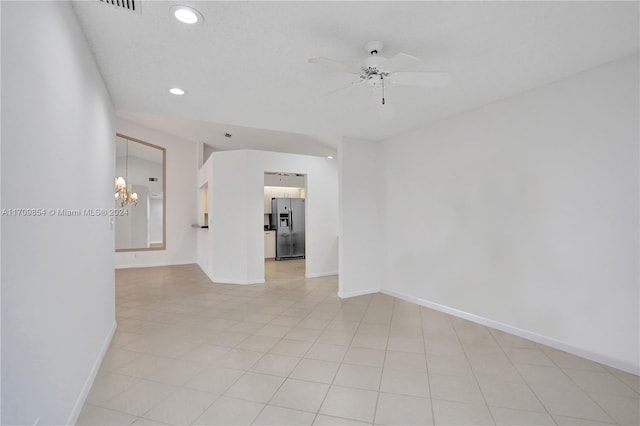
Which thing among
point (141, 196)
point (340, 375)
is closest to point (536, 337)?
point (340, 375)

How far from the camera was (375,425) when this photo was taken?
74.2 inches

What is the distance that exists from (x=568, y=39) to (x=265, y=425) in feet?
10.9

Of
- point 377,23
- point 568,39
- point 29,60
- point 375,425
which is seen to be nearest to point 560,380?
point 375,425

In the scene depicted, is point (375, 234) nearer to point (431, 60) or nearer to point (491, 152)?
point (491, 152)

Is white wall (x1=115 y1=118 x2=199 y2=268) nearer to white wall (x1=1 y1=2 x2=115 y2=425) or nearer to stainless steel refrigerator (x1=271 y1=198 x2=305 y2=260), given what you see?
stainless steel refrigerator (x1=271 y1=198 x2=305 y2=260)

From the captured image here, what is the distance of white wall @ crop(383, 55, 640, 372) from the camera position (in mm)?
2510

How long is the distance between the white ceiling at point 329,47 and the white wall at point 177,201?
5487 millimetres

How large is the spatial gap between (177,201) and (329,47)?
7.59 meters

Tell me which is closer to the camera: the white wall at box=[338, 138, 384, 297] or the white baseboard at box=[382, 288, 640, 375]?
the white baseboard at box=[382, 288, 640, 375]

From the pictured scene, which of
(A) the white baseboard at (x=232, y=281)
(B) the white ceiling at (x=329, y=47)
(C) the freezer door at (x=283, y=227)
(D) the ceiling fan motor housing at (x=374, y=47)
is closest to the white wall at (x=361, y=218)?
(B) the white ceiling at (x=329, y=47)

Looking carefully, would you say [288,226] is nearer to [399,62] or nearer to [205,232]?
[205,232]

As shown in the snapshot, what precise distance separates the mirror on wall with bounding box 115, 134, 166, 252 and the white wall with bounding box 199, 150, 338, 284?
301cm

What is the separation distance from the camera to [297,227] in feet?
29.8

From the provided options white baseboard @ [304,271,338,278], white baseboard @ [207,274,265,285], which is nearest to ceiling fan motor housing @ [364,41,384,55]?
white baseboard @ [207,274,265,285]
